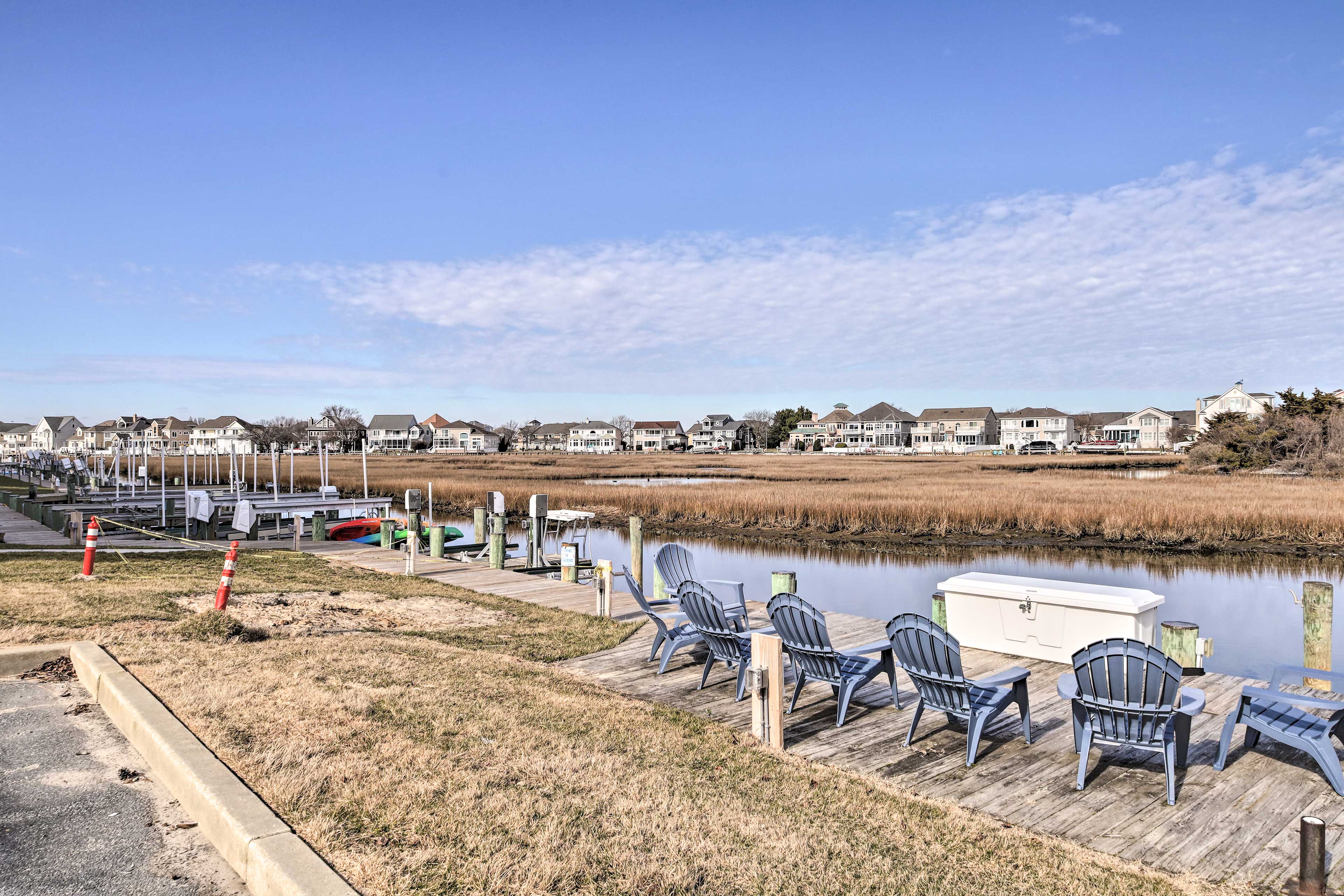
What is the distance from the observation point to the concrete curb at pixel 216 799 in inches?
143

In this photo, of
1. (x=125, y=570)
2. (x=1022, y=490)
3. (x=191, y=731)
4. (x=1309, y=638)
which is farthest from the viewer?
(x=1022, y=490)

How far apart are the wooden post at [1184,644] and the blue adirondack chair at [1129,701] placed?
297 centimetres

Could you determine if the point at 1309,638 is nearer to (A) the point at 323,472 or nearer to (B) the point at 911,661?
(B) the point at 911,661

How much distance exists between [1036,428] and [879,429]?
84.1ft

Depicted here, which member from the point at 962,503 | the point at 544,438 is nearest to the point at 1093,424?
A: the point at 544,438

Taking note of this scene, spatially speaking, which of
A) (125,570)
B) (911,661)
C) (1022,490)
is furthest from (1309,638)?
(1022,490)

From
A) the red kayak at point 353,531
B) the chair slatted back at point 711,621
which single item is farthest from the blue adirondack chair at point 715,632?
the red kayak at point 353,531

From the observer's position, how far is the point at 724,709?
6910mm

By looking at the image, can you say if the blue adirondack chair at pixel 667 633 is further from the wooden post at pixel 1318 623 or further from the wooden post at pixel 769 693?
the wooden post at pixel 1318 623

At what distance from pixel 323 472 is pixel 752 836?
32.9m

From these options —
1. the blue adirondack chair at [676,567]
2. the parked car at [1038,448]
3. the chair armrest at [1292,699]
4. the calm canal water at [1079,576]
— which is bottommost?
Result: the calm canal water at [1079,576]

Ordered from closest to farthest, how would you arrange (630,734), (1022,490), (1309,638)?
(630,734), (1309,638), (1022,490)

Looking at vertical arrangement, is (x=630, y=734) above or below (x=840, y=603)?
above

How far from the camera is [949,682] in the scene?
576 cm
